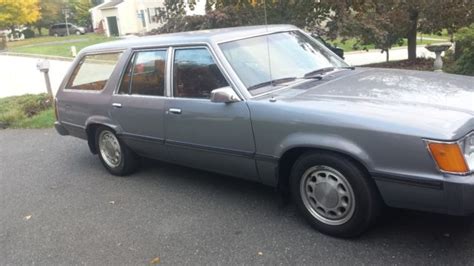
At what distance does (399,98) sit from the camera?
3.48m

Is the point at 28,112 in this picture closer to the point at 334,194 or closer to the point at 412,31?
the point at 334,194

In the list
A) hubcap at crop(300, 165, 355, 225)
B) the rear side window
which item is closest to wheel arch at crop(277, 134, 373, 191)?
hubcap at crop(300, 165, 355, 225)

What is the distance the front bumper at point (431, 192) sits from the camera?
115 inches

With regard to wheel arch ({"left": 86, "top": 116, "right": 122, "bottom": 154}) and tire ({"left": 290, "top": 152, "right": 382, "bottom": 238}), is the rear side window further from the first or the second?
tire ({"left": 290, "top": 152, "right": 382, "bottom": 238})

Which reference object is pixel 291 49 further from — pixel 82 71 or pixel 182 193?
pixel 82 71

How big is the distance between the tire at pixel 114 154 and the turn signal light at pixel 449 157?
133 inches

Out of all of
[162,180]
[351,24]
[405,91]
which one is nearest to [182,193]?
[162,180]

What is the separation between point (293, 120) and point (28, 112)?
311 inches

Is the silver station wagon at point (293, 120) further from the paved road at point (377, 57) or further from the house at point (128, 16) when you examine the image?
the house at point (128, 16)

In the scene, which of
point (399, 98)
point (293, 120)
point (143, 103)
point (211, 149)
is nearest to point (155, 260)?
point (211, 149)

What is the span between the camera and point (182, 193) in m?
4.93

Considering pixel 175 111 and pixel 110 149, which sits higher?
pixel 175 111

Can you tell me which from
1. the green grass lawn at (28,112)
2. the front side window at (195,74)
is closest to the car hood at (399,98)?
the front side window at (195,74)

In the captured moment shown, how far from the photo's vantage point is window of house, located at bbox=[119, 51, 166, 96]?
4719 mm
